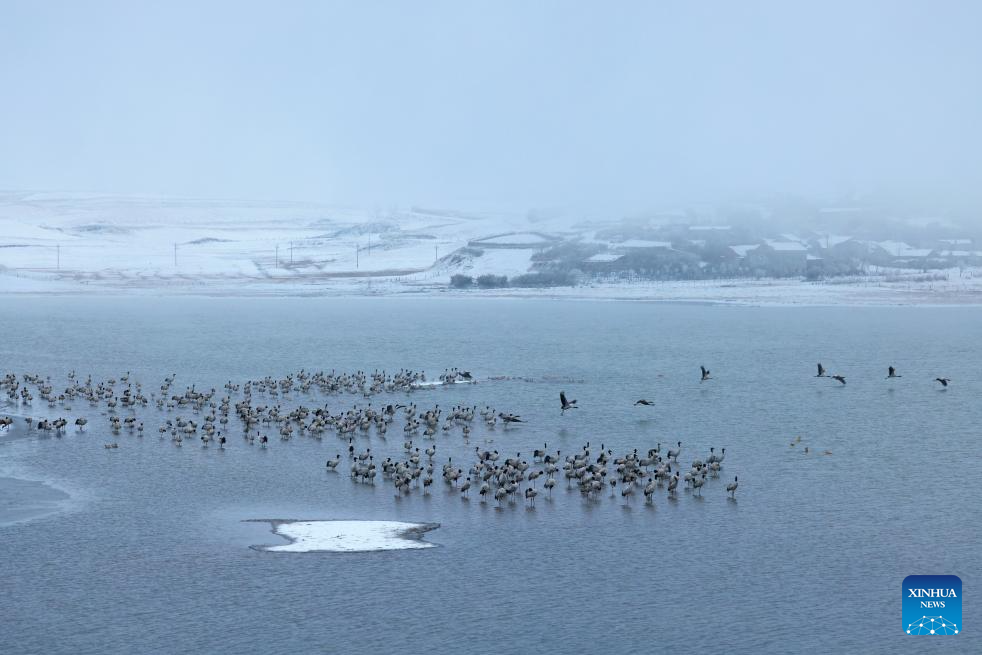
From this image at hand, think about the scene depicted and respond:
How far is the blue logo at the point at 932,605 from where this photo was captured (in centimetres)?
2492

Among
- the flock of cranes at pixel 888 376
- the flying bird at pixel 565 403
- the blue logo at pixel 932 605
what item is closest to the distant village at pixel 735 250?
the flock of cranes at pixel 888 376

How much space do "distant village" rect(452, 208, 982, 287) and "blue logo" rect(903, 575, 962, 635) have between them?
12577 centimetres

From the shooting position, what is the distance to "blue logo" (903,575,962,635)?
81.8 feet

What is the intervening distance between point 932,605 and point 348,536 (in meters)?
14.4

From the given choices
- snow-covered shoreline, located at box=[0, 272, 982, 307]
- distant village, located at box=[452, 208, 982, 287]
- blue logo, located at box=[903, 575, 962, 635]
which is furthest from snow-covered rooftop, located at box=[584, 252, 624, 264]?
blue logo, located at box=[903, 575, 962, 635]

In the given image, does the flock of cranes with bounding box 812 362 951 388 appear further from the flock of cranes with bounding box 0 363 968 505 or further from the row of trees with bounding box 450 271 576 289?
the row of trees with bounding box 450 271 576 289

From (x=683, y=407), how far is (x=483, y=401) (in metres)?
9.26

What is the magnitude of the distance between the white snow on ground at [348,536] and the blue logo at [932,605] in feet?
38.2

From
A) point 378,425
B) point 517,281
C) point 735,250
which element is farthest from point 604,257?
point 378,425

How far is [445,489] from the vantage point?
37.1 m

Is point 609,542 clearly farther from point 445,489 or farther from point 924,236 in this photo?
point 924,236

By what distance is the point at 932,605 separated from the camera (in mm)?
25719

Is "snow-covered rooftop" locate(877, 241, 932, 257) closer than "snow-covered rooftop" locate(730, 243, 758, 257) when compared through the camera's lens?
No

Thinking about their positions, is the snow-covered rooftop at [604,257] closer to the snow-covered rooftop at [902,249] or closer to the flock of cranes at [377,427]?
the snow-covered rooftop at [902,249]
